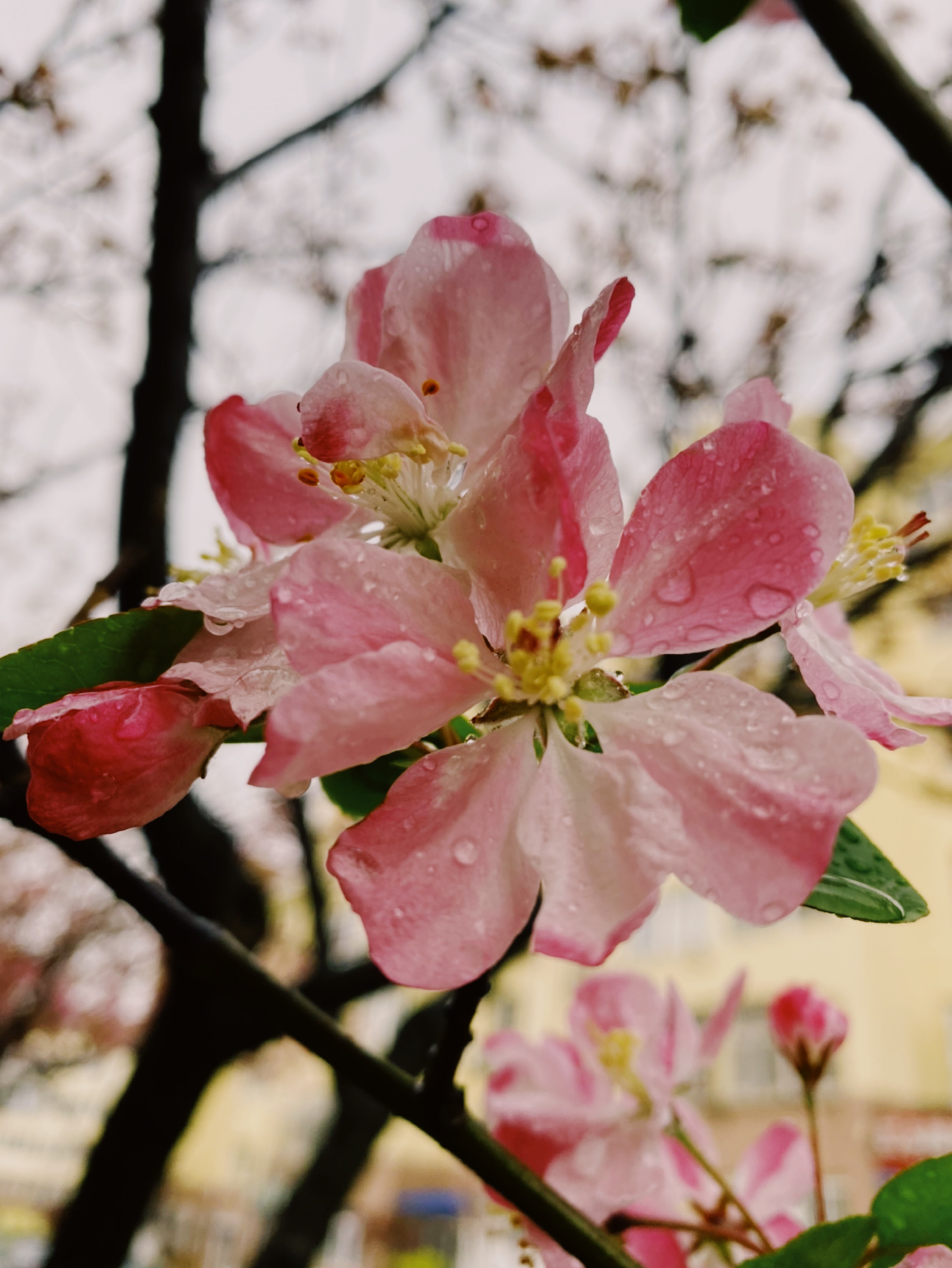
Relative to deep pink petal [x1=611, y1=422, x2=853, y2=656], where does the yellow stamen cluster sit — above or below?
below

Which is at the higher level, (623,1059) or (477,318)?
(477,318)

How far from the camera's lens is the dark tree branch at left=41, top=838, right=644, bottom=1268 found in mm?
412

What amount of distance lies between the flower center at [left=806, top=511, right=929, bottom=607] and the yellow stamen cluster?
17.4 inches

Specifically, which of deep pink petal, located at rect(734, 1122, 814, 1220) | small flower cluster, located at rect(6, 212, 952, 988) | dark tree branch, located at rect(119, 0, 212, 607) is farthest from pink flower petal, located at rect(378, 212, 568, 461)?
dark tree branch, located at rect(119, 0, 212, 607)

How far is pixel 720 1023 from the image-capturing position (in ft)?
2.66

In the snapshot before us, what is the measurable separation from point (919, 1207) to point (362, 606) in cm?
37

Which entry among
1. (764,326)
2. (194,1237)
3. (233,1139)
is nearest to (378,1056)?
(764,326)

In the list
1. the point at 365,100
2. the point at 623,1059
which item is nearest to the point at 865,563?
the point at 623,1059

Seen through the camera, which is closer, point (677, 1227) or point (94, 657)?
point (94, 657)

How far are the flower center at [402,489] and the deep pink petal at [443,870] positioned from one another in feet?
0.43

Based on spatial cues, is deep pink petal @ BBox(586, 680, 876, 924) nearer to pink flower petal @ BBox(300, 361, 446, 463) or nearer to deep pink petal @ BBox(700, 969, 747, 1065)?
pink flower petal @ BBox(300, 361, 446, 463)

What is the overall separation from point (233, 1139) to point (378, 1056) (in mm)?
14371

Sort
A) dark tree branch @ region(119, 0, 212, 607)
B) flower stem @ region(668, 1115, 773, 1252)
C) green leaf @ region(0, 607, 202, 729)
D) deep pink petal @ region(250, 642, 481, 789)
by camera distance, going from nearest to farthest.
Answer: deep pink petal @ region(250, 642, 481, 789), green leaf @ region(0, 607, 202, 729), flower stem @ region(668, 1115, 773, 1252), dark tree branch @ region(119, 0, 212, 607)

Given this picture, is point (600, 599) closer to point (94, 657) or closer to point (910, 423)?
point (94, 657)
